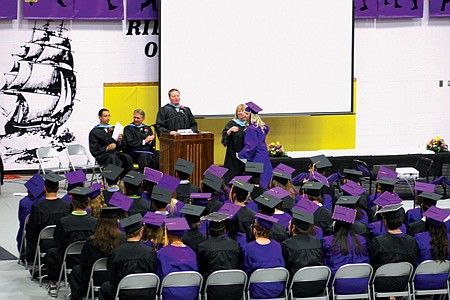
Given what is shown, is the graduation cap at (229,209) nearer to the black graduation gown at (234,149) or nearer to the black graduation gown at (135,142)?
the black graduation gown at (234,149)

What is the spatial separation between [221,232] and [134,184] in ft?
7.21

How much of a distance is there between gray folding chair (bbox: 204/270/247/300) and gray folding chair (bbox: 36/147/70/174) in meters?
8.37

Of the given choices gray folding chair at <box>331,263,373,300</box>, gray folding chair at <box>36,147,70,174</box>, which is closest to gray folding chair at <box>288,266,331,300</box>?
gray folding chair at <box>331,263,373,300</box>

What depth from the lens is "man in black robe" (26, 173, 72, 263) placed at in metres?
10.8

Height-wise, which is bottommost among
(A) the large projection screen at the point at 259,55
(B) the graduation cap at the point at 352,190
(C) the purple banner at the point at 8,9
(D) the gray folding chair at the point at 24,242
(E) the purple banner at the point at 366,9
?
(D) the gray folding chair at the point at 24,242

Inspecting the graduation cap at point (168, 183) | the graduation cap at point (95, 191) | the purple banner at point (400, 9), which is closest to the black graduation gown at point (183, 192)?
the graduation cap at point (168, 183)

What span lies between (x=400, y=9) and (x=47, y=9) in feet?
24.6

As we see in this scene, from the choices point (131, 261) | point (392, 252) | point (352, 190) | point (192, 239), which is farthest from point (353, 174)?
Result: point (131, 261)

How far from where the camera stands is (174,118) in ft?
53.5

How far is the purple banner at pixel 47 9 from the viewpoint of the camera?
17984 mm

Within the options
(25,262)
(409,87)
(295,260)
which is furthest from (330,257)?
(409,87)

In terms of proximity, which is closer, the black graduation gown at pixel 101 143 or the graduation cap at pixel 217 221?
the graduation cap at pixel 217 221

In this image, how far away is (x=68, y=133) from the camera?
18578 millimetres

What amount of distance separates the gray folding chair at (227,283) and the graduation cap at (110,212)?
4.03ft
